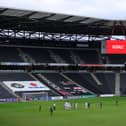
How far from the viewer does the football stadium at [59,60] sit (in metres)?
60.3

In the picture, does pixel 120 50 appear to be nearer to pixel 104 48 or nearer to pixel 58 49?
pixel 104 48

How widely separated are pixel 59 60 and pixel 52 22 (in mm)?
21408

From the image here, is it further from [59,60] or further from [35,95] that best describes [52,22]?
[59,60]

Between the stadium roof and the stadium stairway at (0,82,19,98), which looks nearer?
the stadium roof

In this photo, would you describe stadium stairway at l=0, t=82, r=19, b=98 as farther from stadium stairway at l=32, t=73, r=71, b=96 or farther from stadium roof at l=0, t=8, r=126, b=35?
stadium roof at l=0, t=8, r=126, b=35

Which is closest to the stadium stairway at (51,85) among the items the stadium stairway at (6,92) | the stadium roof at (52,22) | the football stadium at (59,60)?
the football stadium at (59,60)

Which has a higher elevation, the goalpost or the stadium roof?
the stadium roof

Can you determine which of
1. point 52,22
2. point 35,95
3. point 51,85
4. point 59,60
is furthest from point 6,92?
point 59,60

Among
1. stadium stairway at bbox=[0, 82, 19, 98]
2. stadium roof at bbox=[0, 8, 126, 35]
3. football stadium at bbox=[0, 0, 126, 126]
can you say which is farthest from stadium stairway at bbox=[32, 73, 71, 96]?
stadium roof at bbox=[0, 8, 126, 35]

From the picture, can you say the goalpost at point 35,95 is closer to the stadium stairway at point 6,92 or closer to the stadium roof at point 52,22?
the stadium stairway at point 6,92

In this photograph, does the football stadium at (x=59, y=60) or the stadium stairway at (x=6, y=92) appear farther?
the stadium stairway at (x=6, y=92)

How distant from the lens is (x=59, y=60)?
8425 centimetres

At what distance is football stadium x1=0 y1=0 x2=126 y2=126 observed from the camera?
A: 60344 mm

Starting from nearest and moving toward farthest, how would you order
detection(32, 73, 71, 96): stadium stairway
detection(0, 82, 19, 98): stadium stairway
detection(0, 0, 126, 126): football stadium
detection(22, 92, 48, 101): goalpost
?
1. detection(0, 0, 126, 126): football stadium
2. detection(0, 82, 19, 98): stadium stairway
3. detection(22, 92, 48, 101): goalpost
4. detection(32, 73, 71, 96): stadium stairway
